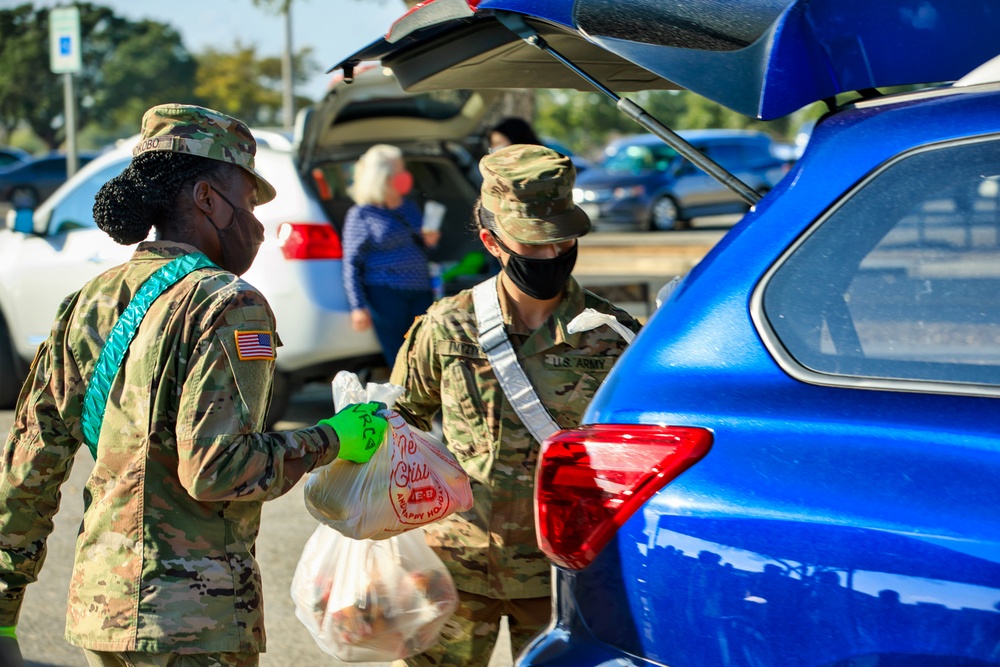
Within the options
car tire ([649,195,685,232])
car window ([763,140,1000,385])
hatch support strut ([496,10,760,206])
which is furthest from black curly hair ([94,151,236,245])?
car tire ([649,195,685,232])

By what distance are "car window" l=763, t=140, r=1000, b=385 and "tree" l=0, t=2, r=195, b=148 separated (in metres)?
57.3

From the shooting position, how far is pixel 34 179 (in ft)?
103

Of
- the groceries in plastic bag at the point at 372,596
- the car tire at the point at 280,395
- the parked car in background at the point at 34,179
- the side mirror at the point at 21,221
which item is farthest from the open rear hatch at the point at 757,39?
the parked car in background at the point at 34,179

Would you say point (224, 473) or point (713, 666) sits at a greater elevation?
point (224, 473)

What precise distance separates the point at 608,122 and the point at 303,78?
19.8m

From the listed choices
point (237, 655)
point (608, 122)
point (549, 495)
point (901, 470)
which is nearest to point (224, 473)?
point (237, 655)

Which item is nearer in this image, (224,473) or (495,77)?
(224,473)

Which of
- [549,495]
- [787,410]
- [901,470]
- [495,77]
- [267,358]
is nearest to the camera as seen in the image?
[901,470]

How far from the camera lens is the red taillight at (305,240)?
6.56 metres

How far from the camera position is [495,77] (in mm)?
3057

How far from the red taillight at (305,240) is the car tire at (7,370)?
260cm

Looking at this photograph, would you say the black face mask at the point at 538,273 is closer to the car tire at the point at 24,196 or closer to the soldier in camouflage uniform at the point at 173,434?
the soldier in camouflage uniform at the point at 173,434

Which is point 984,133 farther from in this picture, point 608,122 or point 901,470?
point 608,122

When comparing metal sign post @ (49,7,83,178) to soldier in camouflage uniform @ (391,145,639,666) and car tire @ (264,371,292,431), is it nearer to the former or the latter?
car tire @ (264,371,292,431)
